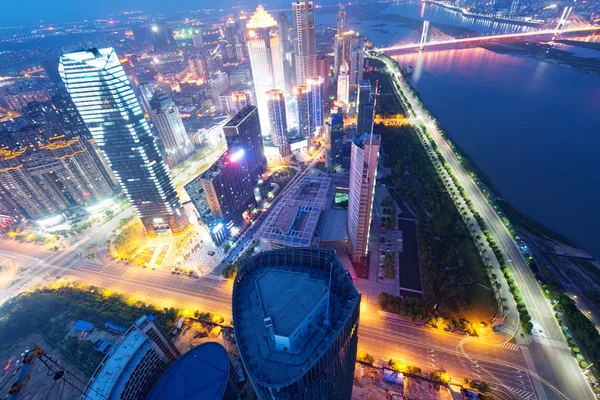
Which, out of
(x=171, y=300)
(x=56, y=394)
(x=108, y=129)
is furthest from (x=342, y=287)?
(x=108, y=129)

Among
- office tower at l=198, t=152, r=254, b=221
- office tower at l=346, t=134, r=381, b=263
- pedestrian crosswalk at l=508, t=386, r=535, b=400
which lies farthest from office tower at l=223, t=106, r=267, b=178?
pedestrian crosswalk at l=508, t=386, r=535, b=400

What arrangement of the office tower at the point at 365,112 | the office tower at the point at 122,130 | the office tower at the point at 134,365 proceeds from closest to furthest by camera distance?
the office tower at the point at 134,365, the office tower at the point at 122,130, the office tower at the point at 365,112

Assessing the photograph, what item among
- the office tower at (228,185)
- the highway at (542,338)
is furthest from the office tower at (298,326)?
the office tower at (228,185)

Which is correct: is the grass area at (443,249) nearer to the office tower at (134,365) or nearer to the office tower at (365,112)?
the office tower at (365,112)

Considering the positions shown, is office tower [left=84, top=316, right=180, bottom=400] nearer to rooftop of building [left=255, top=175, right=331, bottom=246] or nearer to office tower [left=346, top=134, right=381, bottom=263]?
rooftop of building [left=255, top=175, right=331, bottom=246]

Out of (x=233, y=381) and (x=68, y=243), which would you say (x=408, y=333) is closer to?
(x=233, y=381)

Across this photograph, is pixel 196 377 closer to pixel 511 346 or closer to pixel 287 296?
pixel 287 296
